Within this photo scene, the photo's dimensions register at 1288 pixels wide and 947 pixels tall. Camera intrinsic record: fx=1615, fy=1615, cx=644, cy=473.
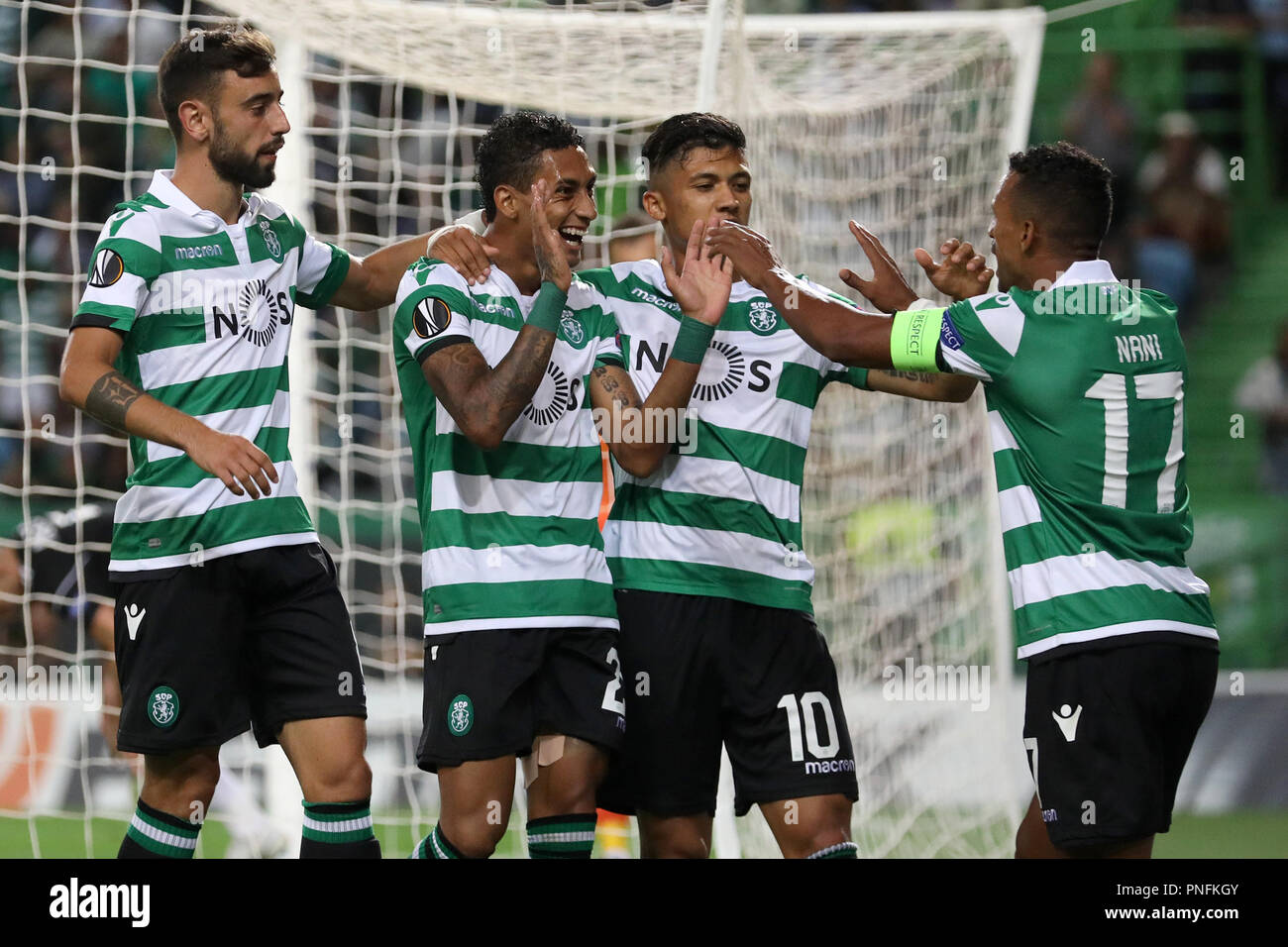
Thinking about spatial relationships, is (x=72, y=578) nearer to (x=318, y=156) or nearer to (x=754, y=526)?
(x=318, y=156)

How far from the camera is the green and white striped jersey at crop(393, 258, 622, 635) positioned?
3551mm

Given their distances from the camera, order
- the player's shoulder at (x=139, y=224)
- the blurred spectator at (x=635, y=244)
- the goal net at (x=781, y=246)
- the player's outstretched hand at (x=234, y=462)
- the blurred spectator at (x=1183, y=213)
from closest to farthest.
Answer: the player's outstretched hand at (x=234, y=462) → the player's shoulder at (x=139, y=224) → the goal net at (x=781, y=246) → the blurred spectator at (x=635, y=244) → the blurred spectator at (x=1183, y=213)

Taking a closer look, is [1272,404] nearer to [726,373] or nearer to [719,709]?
[726,373]

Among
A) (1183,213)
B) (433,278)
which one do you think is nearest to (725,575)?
(433,278)

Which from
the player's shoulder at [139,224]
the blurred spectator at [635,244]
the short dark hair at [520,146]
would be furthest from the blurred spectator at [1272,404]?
the player's shoulder at [139,224]

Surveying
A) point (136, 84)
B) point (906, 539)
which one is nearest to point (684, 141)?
point (906, 539)

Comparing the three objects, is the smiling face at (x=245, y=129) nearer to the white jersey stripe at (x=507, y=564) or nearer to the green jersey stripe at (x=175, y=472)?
the green jersey stripe at (x=175, y=472)

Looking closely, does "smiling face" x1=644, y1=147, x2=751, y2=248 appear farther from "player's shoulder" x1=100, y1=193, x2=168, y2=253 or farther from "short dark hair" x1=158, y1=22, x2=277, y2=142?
"player's shoulder" x1=100, y1=193, x2=168, y2=253

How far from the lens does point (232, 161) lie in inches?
146

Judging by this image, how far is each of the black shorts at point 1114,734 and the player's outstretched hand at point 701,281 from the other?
1057mm

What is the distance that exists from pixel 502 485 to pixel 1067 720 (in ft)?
4.30

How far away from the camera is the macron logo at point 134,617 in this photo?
11.8 ft

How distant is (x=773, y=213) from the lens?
18.2 feet

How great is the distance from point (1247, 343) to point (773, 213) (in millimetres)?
6624
